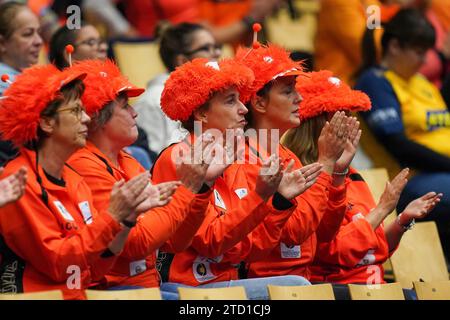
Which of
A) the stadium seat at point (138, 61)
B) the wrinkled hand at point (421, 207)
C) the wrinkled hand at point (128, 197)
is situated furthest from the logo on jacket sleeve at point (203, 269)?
the stadium seat at point (138, 61)

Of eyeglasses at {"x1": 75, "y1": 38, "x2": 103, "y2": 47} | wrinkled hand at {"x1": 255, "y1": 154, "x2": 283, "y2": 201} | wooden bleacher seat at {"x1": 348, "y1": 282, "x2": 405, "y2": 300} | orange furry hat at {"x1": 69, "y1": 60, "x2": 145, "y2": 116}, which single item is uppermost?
eyeglasses at {"x1": 75, "y1": 38, "x2": 103, "y2": 47}

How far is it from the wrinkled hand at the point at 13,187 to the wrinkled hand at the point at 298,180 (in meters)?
1.42

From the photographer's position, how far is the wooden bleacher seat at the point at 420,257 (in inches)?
263

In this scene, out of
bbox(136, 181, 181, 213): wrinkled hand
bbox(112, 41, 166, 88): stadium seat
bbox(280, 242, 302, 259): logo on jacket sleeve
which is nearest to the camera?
bbox(136, 181, 181, 213): wrinkled hand

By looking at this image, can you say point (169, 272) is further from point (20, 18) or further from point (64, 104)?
point (20, 18)

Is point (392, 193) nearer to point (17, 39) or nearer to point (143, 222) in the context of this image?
point (143, 222)

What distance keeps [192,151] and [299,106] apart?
3.88 ft

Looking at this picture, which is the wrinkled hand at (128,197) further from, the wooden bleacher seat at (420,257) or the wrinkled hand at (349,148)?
the wooden bleacher seat at (420,257)

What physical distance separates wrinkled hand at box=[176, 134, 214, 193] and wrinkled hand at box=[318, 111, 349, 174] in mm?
803

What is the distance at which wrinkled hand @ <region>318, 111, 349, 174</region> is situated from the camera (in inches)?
218

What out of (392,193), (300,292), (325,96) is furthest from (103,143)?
(392,193)

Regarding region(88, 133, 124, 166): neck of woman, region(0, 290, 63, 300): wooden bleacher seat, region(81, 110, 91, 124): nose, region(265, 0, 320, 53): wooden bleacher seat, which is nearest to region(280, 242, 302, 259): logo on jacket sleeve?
region(88, 133, 124, 166): neck of woman

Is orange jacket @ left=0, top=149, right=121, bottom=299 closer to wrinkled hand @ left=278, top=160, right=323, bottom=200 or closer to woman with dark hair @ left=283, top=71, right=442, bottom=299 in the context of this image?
wrinkled hand @ left=278, top=160, right=323, bottom=200
